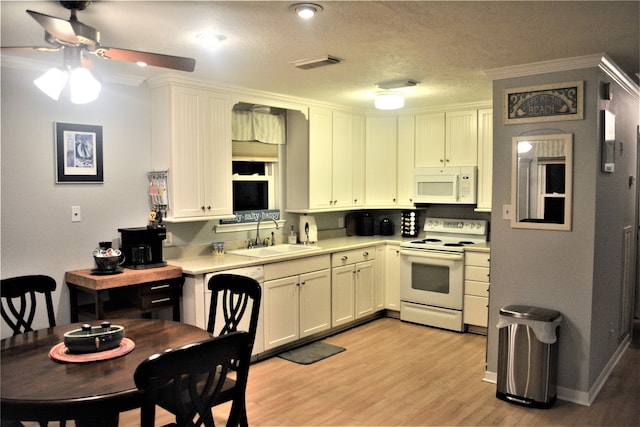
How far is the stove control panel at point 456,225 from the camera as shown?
5246 mm

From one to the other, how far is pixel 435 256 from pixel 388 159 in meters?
1.30

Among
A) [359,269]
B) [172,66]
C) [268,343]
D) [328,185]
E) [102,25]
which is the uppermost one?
[102,25]

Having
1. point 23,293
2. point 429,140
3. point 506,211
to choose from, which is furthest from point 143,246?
point 429,140

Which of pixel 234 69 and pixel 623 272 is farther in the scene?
pixel 623 272

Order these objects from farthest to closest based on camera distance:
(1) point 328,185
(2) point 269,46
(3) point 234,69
A: (1) point 328,185
(3) point 234,69
(2) point 269,46

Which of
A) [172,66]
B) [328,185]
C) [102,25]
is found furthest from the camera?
[328,185]

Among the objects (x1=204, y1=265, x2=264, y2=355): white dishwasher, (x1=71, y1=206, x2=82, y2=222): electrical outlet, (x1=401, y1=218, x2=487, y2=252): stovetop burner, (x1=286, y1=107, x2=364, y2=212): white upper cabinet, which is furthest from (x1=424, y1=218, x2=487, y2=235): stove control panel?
(x1=71, y1=206, x2=82, y2=222): electrical outlet

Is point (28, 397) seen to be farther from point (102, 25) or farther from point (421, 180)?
point (421, 180)

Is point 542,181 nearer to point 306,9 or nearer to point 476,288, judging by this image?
point 476,288

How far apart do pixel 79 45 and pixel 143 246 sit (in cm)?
183

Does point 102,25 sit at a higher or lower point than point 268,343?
higher

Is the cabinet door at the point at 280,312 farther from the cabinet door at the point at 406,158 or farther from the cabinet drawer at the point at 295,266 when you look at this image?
the cabinet door at the point at 406,158

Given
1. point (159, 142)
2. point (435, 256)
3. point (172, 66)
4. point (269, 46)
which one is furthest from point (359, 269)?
point (172, 66)

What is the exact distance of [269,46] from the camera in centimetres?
292
